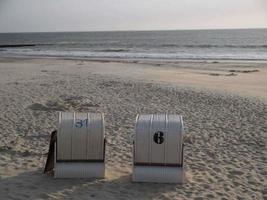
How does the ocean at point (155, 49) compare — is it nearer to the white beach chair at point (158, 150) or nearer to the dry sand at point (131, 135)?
the dry sand at point (131, 135)

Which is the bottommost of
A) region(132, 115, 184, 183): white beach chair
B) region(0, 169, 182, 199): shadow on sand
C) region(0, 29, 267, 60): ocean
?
region(0, 169, 182, 199): shadow on sand

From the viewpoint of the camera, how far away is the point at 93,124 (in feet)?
21.0

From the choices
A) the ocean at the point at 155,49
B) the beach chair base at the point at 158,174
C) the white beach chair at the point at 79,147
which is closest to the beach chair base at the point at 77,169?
the white beach chair at the point at 79,147

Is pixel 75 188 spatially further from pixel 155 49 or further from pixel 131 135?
pixel 155 49

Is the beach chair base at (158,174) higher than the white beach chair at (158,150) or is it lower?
lower

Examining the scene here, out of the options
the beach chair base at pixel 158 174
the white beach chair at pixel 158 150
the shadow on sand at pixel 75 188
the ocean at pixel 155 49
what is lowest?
the shadow on sand at pixel 75 188

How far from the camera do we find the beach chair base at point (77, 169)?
21.3ft

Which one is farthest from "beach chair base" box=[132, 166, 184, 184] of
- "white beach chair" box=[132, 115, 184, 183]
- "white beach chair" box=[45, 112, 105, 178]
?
"white beach chair" box=[45, 112, 105, 178]

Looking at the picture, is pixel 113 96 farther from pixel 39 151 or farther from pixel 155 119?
pixel 155 119

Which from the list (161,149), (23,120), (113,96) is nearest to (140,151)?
(161,149)

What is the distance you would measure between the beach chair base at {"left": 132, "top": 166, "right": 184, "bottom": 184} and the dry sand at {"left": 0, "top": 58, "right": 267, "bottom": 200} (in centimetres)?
10

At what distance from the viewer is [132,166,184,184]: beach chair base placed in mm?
6383

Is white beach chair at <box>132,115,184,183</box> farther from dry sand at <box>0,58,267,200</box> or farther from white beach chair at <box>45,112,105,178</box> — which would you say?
white beach chair at <box>45,112,105,178</box>

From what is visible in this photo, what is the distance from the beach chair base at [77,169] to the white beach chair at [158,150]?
543mm
